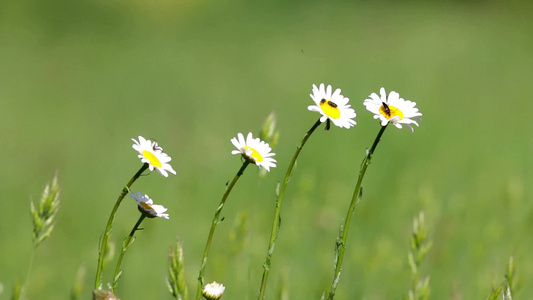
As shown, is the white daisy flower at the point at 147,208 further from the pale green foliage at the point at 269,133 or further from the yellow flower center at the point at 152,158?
the pale green foliage at the point at 269,133

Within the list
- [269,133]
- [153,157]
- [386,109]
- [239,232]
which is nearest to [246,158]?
[153,157]

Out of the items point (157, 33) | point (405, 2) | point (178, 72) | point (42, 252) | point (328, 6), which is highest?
point (405, 2)

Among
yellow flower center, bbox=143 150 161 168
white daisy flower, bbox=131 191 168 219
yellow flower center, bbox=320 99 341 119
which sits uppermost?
yellow flower center, bbox=320 99 341 119

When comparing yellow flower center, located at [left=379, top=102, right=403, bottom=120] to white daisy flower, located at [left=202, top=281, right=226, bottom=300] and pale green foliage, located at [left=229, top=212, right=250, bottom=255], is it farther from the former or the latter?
pale green foliage, located at [left=229, top=212, right=250, bottom=255]

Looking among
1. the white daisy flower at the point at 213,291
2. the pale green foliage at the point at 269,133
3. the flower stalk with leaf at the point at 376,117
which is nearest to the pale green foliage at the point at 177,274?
the white daisy flower at the point at 213,291

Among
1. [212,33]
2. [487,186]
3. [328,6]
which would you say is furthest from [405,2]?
[487,186]

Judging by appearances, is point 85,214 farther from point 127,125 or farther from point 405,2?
point 405,2

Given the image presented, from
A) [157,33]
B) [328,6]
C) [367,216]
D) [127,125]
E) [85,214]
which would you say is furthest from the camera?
[328,6]

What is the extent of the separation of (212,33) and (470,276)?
27.1 feet

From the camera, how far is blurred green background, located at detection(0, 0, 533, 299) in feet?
9.68

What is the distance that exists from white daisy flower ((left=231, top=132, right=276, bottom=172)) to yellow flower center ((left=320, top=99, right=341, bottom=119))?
0.13 m

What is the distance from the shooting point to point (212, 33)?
1062 centimetres

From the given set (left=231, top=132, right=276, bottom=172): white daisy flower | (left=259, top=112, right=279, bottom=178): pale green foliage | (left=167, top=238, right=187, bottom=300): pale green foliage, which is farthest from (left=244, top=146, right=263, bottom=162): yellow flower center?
(left=259, top=112, right=279, bottom=178): pale green foliage

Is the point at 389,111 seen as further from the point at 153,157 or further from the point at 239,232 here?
the point at 239,232
